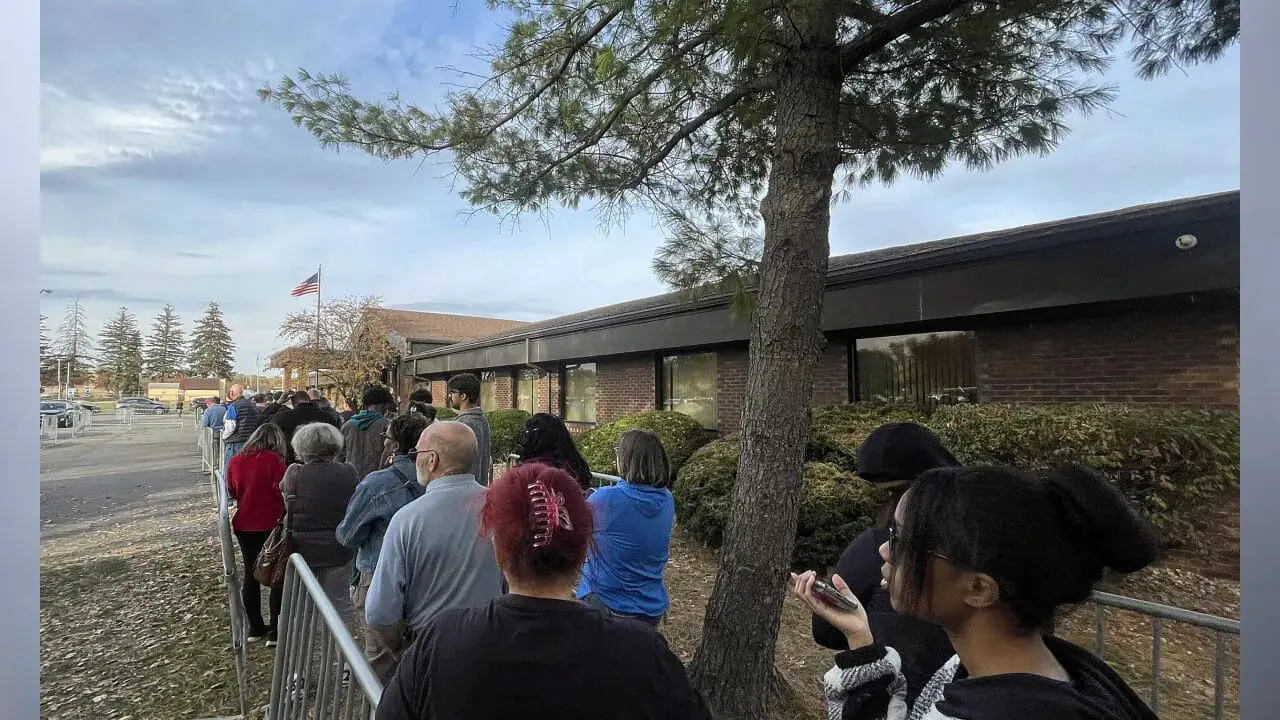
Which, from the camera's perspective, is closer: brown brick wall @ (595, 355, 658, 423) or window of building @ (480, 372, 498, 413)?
brown brick wall @ (595, 355, 658, 423)

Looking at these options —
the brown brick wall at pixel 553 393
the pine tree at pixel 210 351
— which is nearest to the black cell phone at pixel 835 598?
the brown brick wall at pixel 553 393

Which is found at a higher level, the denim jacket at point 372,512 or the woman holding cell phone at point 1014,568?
the woman holding cell phone at point 1014,568

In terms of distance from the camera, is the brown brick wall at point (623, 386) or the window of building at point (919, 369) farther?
the brown brick wall at point (623, 386)

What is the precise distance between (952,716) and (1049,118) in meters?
4.51

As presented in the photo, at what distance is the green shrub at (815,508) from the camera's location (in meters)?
5.85

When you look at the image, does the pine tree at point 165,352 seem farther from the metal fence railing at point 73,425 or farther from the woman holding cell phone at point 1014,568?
the woman holding cell phone at point 1014,568

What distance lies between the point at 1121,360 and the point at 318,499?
775 cm

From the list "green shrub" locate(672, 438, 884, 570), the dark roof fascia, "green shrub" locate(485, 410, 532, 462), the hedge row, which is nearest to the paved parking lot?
"green shrub" locate(485, 410, 532, 462)

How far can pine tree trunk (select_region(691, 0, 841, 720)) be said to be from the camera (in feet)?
10.7

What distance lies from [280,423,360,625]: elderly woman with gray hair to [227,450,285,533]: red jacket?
0.78m

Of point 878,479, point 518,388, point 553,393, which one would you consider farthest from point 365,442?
point 518,388

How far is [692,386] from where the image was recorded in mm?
12023

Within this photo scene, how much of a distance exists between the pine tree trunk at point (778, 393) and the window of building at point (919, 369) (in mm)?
5516

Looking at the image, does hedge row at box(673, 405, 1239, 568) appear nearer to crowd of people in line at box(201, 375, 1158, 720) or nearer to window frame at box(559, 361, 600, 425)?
crowd of people in line at box(201, 375, 1158, 720)
